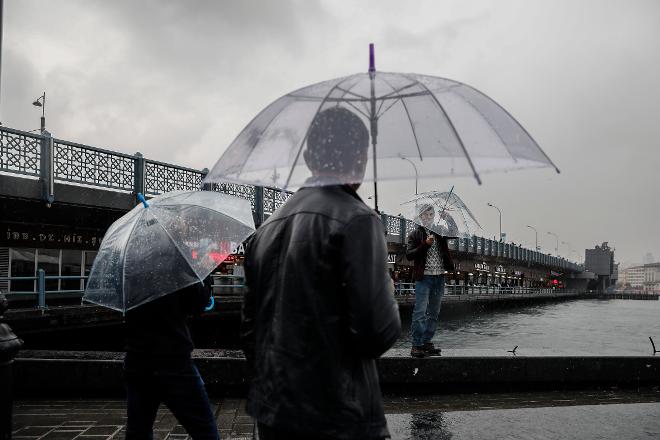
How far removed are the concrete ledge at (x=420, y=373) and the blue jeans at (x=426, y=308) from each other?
0.49m

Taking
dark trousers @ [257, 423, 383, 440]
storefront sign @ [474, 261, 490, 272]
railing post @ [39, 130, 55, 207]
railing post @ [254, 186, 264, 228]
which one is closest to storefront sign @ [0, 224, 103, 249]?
railing post @ [39, 130, 55, 207]

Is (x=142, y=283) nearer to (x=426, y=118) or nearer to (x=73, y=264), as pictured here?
(x=426, y=118)

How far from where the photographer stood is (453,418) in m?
4.84

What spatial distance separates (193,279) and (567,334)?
17.8 meters

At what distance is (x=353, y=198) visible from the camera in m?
1.99

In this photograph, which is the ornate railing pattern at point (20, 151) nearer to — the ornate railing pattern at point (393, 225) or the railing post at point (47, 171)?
the railing post at point (47, 171)

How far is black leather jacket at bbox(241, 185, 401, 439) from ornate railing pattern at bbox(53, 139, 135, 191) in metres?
14.5

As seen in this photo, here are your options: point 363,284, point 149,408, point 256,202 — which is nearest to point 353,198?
point 363,284

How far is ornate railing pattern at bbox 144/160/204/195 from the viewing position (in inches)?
668

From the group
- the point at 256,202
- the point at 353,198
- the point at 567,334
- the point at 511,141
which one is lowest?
the point at 567,334

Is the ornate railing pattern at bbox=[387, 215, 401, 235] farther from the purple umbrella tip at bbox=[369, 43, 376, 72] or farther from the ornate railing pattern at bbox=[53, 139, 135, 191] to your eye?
the purple umbrella tip at bbox=[369, 43, 376, 72]

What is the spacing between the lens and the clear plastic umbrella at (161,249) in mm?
3139

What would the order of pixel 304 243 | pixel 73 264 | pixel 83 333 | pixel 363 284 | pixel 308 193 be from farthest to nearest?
pixel 73 264 → pixel 83 333 → pixel 308 193 → pixel 304 243 → pixel 363 284

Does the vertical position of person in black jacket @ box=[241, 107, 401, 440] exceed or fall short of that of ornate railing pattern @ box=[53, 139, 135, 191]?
it falls short
